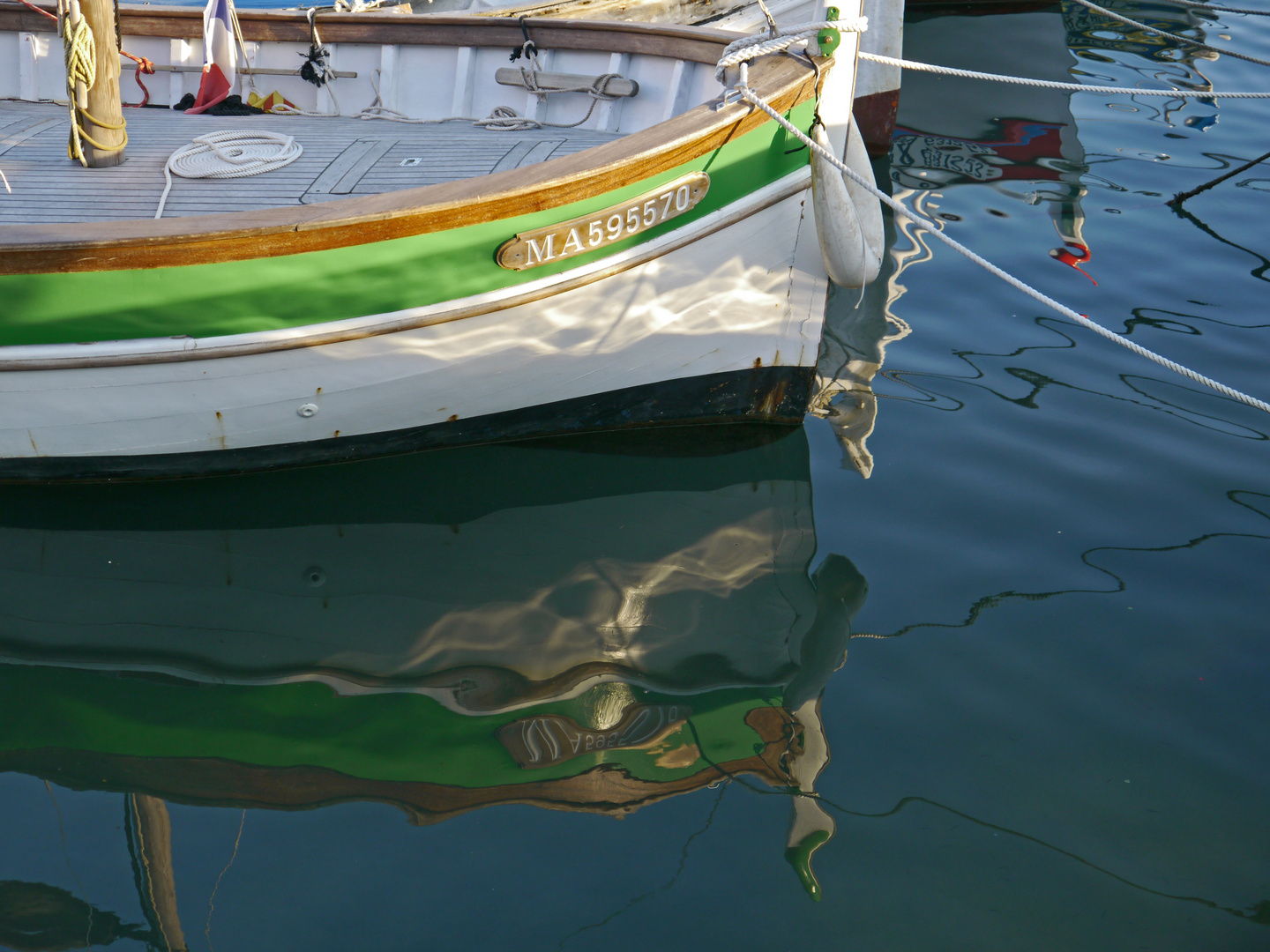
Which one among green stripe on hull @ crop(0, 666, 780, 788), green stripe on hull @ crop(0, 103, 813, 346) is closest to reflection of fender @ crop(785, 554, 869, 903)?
green stripe on hull @ crop(0, 666, 780, 788)

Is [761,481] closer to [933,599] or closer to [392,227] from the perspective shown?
[933,599]

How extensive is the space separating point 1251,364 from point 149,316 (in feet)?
15.7

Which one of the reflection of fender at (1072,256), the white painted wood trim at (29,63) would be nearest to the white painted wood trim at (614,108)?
the reflection of fender at (1072,256)

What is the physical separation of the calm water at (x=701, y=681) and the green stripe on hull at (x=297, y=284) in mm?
848

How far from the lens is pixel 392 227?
3.50m

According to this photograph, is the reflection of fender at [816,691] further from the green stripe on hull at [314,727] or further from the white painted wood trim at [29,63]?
the white painted wood trim at [29,63]

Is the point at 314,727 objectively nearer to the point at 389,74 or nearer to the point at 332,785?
the point at 332,785

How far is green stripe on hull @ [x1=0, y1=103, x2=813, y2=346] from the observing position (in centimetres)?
349

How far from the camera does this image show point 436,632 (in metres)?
3.53

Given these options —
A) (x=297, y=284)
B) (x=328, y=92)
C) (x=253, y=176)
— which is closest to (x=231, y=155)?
(x=253, y=176)

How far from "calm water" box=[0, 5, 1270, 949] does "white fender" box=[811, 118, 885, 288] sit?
0.77 m

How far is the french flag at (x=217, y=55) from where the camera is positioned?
5145 millimetres

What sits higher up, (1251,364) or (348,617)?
(1251,364)

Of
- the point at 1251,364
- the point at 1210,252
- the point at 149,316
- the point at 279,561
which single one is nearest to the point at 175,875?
the point at 279,561
